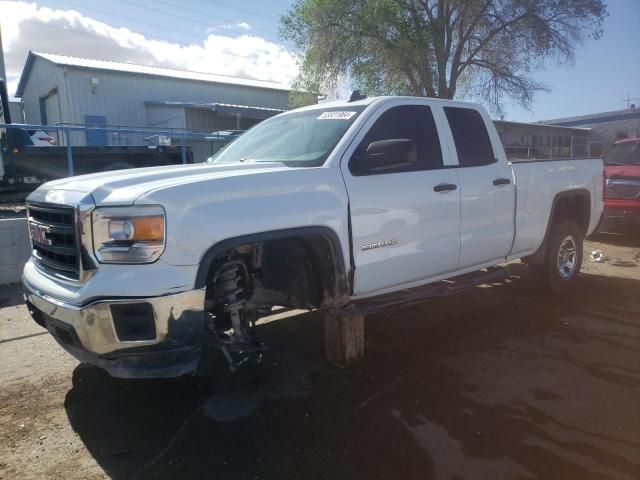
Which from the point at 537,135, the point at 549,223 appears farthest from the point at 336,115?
the point at 537,135

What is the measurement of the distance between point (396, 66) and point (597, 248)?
1334 cm

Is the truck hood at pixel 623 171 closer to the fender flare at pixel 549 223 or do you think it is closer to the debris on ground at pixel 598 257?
the debris on ground at pixel 598 257

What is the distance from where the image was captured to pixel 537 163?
542cm

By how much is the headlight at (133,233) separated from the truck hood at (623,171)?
933 cm

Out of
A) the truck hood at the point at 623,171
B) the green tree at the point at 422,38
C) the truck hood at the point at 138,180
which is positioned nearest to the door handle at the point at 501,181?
the truck hood at the point at 138,180

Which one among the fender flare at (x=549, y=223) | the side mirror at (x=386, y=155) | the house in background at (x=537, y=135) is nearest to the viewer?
the side mirror at (x=386, y=155)

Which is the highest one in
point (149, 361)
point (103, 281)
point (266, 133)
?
point (266, 133)

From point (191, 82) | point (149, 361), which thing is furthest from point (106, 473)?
point (191, 82)

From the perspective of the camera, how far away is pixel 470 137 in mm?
4859

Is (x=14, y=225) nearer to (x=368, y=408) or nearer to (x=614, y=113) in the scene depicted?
(x=368, y=408)

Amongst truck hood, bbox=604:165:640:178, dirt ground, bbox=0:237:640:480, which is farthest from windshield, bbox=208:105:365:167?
truck hood, bbox=604:165:640:178

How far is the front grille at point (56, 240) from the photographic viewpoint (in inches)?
120

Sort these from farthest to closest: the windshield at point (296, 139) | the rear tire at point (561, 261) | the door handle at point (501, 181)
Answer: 1. the rear tire at point (561, 261)
2. the door handle at point (501, 181)
3. the windshield at point (296, 139)

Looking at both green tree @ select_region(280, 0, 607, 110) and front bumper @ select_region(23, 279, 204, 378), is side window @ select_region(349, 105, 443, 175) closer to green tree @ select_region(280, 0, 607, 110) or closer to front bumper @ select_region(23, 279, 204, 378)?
front bumper @ select_region(23, 279, 204, 378)
